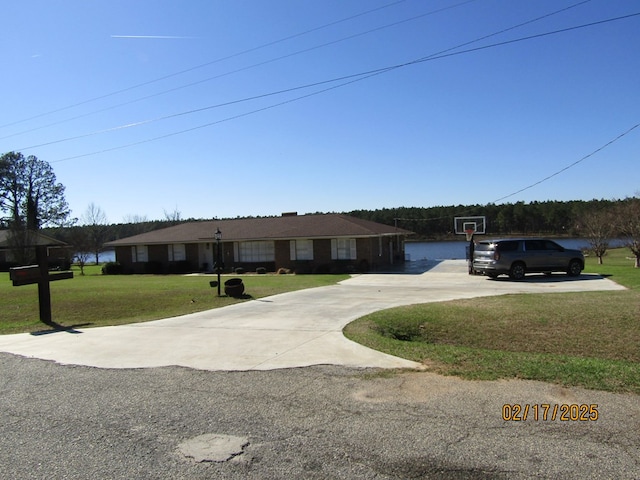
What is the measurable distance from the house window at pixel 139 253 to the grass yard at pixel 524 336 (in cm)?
2957

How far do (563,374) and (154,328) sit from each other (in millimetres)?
7959

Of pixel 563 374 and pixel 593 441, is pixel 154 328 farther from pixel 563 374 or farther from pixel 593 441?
pixel 593 441

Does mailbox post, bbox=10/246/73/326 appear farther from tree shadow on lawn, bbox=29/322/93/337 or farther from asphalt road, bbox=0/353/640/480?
asphalt road, bbox=0/353/640/480

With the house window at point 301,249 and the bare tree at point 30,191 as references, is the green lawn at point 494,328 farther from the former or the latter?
the bare tree at point 30,191

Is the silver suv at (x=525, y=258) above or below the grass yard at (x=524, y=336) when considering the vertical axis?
above

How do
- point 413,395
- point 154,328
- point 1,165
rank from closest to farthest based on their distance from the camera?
point 413,395 < point 154,328 < point 1,165

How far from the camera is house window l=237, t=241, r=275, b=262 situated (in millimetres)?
34022

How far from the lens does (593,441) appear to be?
3.94 meters

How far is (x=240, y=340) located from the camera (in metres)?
8.85

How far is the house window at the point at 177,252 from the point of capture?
37.1 meters

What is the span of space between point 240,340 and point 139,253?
3195cm

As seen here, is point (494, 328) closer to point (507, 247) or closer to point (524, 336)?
point (524, 336)

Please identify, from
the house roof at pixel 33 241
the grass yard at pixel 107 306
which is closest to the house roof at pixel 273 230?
the grass yard at pixel 107 306

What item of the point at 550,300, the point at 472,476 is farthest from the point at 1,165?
the point at 472,476
